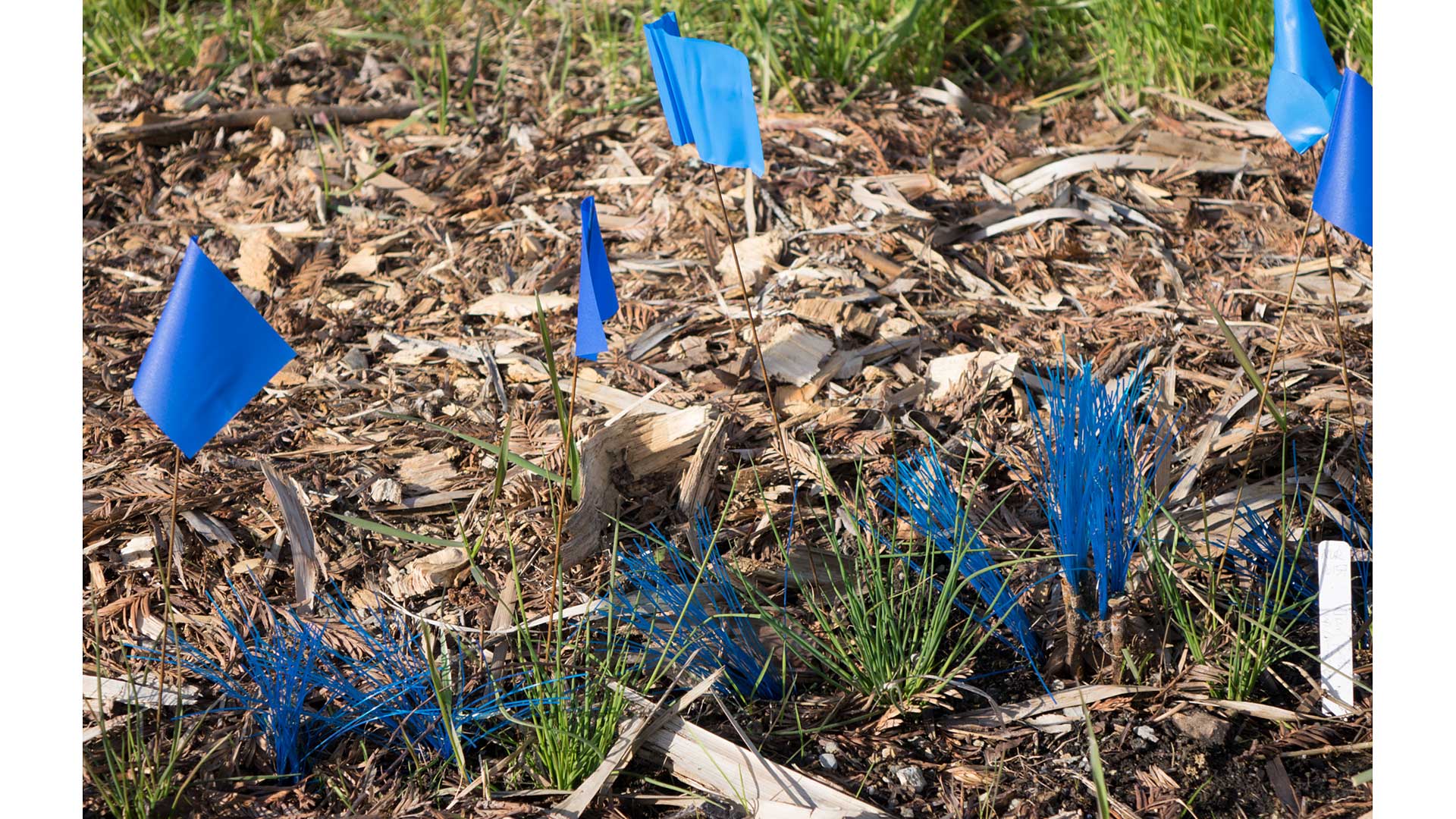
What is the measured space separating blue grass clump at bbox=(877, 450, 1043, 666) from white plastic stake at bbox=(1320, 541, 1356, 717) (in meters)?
0.40

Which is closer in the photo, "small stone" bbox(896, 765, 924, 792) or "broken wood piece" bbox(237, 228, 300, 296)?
"small stone" bbox(896, 765, 924, 792)

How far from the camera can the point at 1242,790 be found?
5.05 ft

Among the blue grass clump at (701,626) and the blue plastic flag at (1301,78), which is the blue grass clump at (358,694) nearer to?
the blue grass clump at (701,626)

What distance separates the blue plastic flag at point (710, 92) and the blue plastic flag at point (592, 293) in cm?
26

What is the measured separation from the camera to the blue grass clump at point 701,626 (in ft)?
5.43

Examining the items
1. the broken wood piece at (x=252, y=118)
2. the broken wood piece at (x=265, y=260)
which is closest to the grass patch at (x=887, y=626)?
the broken wood piece at (x=265, y=260)

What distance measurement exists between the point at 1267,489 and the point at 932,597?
67 cm

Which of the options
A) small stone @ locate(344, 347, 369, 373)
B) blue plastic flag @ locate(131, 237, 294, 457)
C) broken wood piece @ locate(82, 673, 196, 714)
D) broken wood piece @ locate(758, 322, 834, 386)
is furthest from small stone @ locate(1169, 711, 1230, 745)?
small stone @ locate(344, 347, 369, 373)

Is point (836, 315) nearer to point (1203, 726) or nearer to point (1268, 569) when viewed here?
point (1268, 569)

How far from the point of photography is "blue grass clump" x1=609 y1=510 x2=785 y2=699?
166cm

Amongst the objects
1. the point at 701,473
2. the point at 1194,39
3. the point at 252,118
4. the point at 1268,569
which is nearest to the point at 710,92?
the point at 701,473

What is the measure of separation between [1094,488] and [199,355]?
46.5 inches

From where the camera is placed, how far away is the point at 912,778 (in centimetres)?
157

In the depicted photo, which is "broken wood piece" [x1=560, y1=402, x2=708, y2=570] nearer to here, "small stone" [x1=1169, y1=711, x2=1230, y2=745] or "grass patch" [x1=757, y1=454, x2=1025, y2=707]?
"grass patch" [x1=757, y1=454, x2=1025, y2=707]
